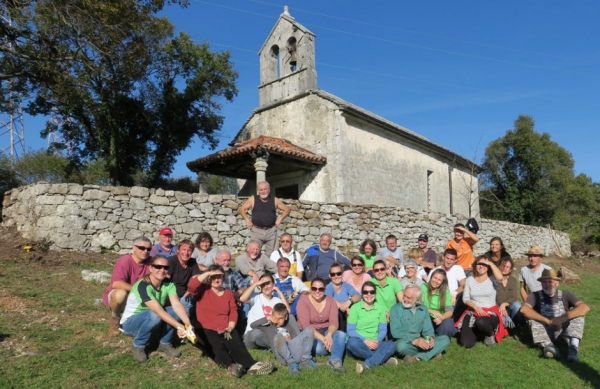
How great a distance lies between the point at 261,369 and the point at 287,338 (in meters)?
0.77

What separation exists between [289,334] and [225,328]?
31.9 inches

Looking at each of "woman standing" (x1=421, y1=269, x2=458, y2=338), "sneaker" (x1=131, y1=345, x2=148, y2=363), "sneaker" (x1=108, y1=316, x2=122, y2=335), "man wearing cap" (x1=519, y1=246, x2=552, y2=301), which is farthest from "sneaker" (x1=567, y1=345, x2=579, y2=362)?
"sneaker" (x1=108, y1=316, x2=122, y2=335)

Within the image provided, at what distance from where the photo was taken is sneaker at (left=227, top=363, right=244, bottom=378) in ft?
14.5

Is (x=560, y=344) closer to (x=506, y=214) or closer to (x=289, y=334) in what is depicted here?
(x=289, y=334)

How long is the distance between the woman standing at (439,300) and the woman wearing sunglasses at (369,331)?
2.62 ft

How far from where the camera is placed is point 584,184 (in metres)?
30.6

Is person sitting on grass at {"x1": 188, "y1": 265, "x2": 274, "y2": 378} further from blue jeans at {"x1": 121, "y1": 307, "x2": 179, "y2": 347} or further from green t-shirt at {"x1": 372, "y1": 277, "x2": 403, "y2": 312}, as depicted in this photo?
green t-shirt at {"x1": 372, "y1": 277, "x2": 403, "y2": 312}

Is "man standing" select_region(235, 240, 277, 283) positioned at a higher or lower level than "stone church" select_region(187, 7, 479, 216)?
lower

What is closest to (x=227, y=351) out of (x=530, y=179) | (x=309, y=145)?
(x=309, y=145)

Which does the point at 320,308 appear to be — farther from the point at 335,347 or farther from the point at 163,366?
the point at 163,366

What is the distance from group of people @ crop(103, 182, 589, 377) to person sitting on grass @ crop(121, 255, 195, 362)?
0.4 inches

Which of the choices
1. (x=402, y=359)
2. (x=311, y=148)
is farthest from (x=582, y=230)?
(x=402, y=359)

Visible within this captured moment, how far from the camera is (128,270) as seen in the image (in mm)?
5250

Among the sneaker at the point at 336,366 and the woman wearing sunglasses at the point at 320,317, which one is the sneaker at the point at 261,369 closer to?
the sneaker at the point at 336,366
